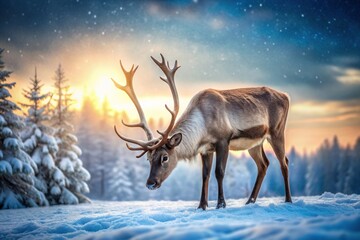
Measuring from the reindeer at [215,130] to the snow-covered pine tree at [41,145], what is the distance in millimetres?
7537

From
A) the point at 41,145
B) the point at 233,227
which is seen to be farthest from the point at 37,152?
the point at 233,227

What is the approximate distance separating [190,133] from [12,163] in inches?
272

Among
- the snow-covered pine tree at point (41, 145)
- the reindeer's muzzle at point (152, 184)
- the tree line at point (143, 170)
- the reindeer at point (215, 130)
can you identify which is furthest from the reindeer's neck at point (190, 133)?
the tree line at point (143, 170)

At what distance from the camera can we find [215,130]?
631cm

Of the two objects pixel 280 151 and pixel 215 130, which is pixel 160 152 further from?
pixel 280 151

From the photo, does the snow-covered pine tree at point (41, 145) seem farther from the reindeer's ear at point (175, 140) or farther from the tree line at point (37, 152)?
the reindeer's ear at point (175, 140)

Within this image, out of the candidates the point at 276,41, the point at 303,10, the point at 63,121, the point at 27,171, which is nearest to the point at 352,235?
the point at 303,10

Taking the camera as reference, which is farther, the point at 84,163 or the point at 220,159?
the point at 84,163

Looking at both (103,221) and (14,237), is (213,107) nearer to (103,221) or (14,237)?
(103,221)

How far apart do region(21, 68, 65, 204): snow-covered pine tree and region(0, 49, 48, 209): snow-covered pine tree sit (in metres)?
1.75

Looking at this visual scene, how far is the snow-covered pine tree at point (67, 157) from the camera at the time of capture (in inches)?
548

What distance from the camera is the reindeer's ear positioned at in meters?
5.90

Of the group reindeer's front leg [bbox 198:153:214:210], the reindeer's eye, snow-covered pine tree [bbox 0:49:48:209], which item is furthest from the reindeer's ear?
snow-covered pine tree [bbox 0:49:48:209]

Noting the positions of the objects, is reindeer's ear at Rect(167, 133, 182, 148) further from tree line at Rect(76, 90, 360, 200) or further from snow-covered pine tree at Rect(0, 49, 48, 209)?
tree line at Rect(76, 90, 360, 200)
